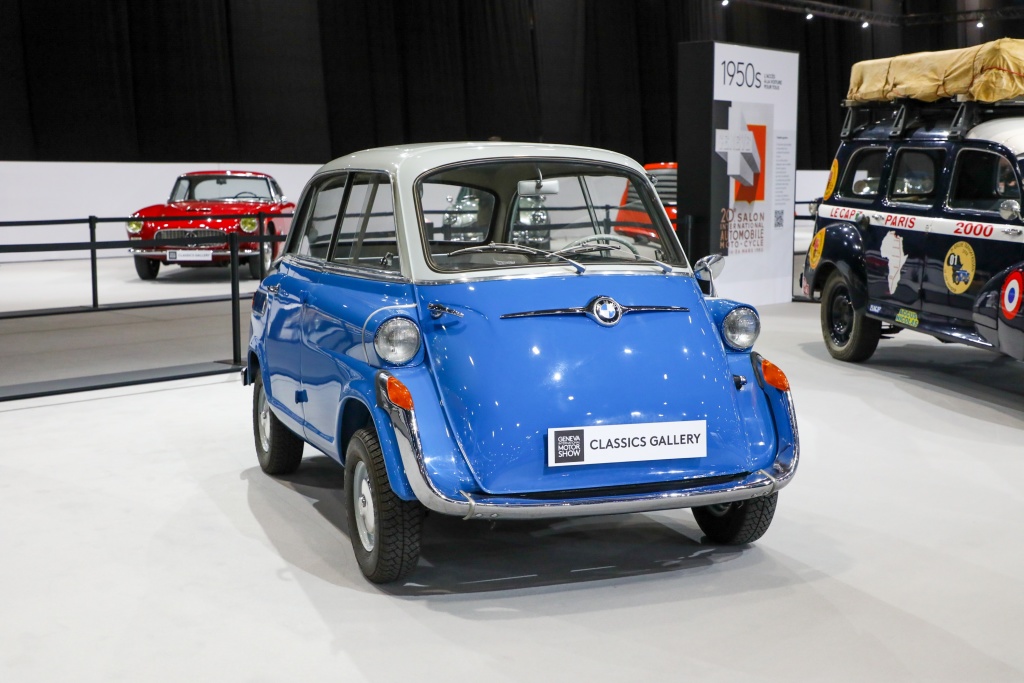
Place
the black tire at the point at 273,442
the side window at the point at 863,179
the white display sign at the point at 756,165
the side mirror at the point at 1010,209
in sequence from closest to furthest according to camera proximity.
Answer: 1. the black tire at the point at 273,442
2. the side mirror at the point at 1010,209
3. the side window at the point at 863,179
4. the white display sign at the point at 756,165

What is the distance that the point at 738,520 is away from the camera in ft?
13.1

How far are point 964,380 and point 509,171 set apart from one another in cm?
427

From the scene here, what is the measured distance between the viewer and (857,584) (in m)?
3.72

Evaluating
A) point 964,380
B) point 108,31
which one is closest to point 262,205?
point 108,31

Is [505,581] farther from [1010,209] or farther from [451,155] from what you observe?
[1010,209]

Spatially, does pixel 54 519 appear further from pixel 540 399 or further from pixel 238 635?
pixel 540 399

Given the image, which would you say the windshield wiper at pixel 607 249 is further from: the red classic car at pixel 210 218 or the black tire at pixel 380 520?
the red classic car at pixel 210 218

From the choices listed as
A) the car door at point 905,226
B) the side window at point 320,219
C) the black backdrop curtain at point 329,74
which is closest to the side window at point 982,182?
the car door at point 905,226

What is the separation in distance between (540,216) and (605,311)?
937 mm

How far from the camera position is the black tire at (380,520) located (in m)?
3.55

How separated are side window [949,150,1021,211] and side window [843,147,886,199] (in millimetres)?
790

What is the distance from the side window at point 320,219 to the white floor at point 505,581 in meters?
1.07

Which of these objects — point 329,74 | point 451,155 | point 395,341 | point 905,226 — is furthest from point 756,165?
point 329,74

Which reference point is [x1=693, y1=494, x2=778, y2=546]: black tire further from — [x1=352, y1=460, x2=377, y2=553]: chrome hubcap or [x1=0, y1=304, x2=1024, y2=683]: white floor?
[x1=352, y1=460, x2=377, y2=553]: chrome hubcap
